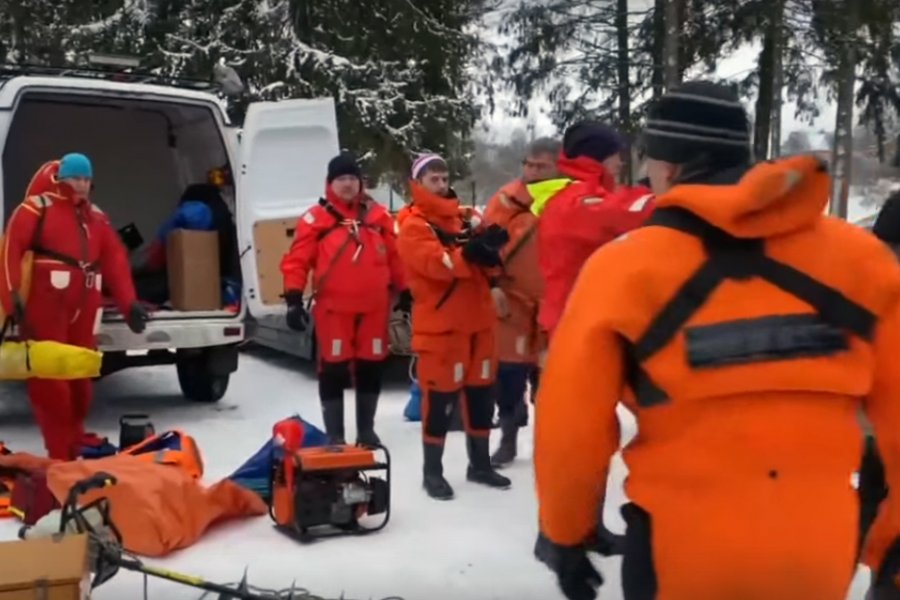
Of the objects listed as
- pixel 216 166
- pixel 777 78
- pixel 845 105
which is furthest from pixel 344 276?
pixel 845 105

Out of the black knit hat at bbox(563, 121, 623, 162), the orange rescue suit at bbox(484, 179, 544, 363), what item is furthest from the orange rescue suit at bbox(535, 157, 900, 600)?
the orange rescue suit at bbox(484, 179, 544, 363)

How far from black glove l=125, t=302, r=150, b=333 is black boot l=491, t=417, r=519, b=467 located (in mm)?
2255

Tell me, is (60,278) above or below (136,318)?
above

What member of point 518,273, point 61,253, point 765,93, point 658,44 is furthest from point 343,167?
point 658,44

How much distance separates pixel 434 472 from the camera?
18.9 ft

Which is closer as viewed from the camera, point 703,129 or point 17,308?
point 703,129

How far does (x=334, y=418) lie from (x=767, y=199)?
15.5ft

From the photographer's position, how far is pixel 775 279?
2105mm

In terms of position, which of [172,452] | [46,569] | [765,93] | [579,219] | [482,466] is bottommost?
[482,466]

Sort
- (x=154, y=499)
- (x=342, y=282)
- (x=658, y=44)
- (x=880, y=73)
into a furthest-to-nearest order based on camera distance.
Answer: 1. (x=658, y=44)
2. (x=880, y=73)
3. (x=342, y=282)
4. (x=154, y=499)

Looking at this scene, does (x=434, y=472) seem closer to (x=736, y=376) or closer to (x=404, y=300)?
(x=404, y=300)

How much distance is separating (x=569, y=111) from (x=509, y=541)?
14.9 metres

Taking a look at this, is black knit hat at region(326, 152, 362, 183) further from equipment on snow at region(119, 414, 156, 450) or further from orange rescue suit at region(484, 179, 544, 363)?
equipment on snow at region(119, 414, 156, 450)

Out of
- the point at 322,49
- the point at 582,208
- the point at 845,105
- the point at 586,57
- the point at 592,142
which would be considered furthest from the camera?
the point at 586,57
